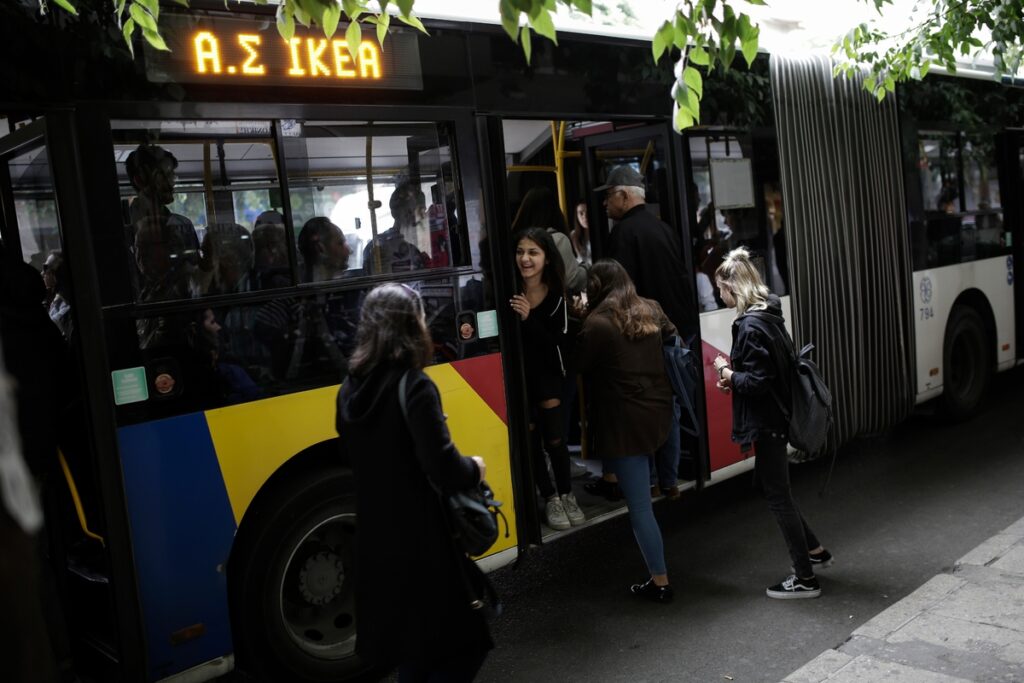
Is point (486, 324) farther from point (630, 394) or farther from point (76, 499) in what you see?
point (76, 499)

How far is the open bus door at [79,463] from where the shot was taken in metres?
3.86

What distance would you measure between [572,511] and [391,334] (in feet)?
8.97

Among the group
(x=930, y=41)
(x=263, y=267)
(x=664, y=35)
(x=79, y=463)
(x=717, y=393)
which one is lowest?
(x=717, y=393)

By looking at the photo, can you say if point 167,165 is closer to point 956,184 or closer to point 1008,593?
point 1008,593

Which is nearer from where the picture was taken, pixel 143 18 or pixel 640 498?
pixel 143 18

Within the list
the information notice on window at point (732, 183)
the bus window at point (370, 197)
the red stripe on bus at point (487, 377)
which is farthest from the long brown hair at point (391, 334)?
the information notice on window at point (732, 183)

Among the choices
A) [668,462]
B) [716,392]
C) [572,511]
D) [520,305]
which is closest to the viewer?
[520,305]

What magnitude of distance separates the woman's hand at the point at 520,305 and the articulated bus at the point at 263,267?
0.06 m

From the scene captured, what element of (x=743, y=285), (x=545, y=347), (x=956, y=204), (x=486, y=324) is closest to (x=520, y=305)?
(x=486, y=324)

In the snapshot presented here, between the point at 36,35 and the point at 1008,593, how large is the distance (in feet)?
16.0

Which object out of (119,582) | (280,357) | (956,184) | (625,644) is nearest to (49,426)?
(119,582)

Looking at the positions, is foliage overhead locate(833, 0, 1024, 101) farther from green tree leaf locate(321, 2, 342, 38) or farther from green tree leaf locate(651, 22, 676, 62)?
green tree leaf locate(321, 2, 342, 38)

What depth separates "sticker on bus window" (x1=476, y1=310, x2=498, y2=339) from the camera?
5121mm

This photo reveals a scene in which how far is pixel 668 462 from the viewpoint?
6117 mm
